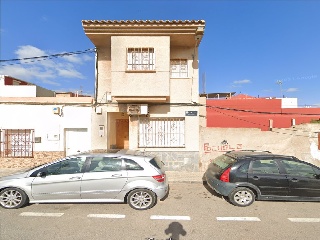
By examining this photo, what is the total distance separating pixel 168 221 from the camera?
435 centimetres

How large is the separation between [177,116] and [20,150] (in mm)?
7524

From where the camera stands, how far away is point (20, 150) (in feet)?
30.0

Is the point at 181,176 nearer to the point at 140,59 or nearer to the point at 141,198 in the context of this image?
the point at 141,198

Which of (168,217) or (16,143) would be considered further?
(16,143)

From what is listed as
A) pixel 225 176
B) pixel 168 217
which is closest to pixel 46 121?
pixel 168 217

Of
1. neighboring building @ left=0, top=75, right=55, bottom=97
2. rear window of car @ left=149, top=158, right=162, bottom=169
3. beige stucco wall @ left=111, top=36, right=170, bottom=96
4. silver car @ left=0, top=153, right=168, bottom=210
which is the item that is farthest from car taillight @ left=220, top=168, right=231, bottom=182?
neighboring building @ left=0, top=75, right=55, bottom=97

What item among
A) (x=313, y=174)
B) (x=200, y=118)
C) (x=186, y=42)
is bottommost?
(x=313, y=174)

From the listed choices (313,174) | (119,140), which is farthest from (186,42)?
(313,174)

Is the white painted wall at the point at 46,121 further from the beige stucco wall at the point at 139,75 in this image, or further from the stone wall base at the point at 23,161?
the beige stucco wall at the point at 139,75

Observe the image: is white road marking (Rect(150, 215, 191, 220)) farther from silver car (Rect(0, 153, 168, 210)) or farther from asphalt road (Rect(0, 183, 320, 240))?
silver car (Rect(0, 153, 168, 210))

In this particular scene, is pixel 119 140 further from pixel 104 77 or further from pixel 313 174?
pixel 313 174

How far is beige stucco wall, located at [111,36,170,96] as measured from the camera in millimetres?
8180

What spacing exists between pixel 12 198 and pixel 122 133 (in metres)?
5.80

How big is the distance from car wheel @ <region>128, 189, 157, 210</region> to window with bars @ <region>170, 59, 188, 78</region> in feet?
19.0
